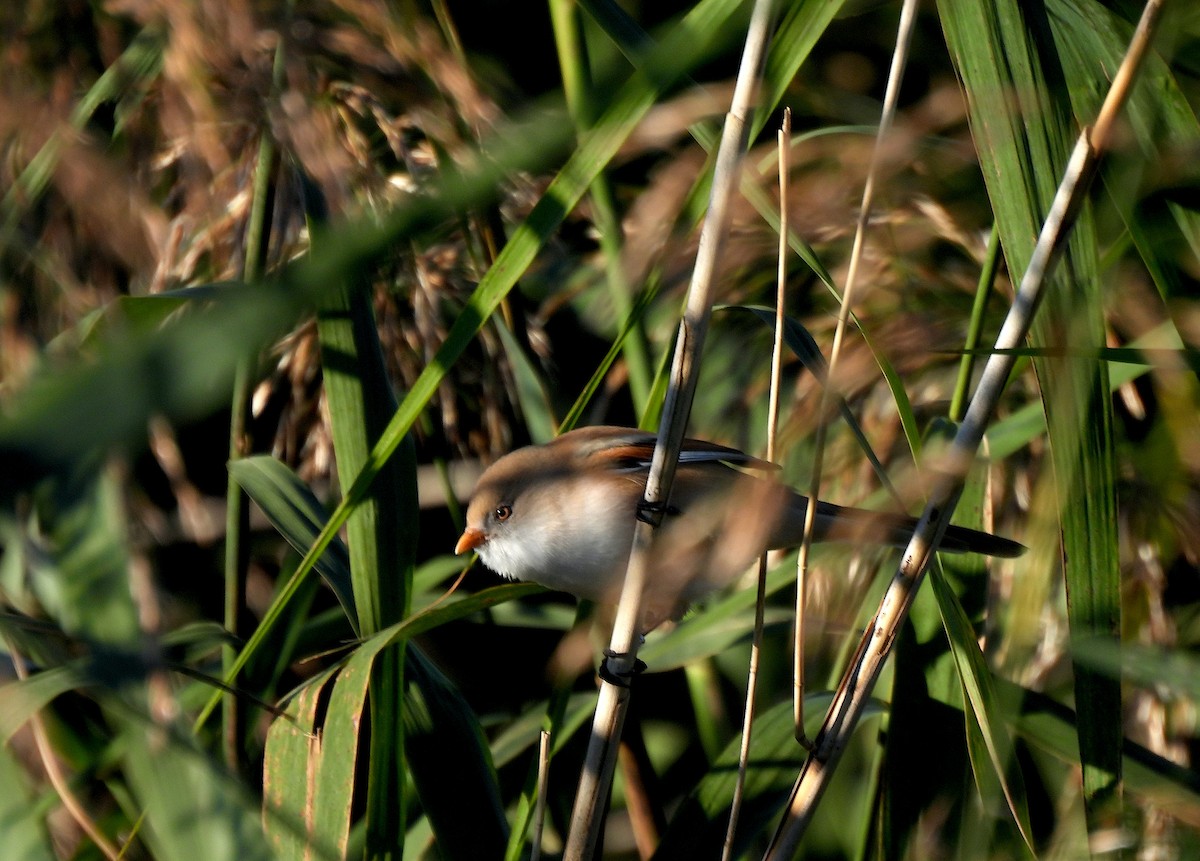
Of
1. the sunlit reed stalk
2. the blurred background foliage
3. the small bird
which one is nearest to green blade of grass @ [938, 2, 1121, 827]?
the blurred background foliage

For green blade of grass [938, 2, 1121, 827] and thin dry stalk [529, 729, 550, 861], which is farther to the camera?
thin dry stalk [529, 729, 550, 861]

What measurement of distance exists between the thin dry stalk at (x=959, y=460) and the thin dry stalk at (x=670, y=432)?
24 cm

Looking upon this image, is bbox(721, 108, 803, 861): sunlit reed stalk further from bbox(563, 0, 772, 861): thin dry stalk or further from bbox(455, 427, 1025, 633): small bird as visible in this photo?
bbox(455, 427, 1025, 633): small bird

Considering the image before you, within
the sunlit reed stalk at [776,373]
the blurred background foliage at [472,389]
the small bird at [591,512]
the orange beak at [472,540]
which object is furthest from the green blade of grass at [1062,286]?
the orange beak at [472,540]

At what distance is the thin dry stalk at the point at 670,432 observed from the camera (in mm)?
1143

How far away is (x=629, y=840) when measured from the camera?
3.00 m

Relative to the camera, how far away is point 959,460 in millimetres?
1200

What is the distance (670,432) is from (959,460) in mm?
321

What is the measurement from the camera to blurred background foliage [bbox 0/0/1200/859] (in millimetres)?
1143

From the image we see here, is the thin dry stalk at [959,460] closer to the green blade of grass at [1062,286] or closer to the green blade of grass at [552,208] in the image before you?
the green blade of grass at [1062,286]

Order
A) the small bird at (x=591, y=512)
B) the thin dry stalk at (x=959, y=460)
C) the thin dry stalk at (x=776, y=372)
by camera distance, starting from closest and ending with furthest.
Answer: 1. the thin dry stalk at (x=959, y=460)
2. the thin dry stalk at (x=776, y=372)
3. the small bird at (x=591, y=512)

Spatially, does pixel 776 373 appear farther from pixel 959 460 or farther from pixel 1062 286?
pixel 1062 286

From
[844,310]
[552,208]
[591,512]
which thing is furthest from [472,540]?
[844,310]

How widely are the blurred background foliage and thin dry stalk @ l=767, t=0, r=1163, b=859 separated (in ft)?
0.29
